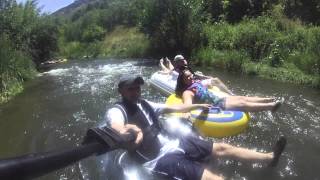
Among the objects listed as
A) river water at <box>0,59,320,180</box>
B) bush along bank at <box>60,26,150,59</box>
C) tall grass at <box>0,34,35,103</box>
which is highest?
tall grass at <box>0,34,35,103</box>

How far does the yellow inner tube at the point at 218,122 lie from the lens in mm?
6301

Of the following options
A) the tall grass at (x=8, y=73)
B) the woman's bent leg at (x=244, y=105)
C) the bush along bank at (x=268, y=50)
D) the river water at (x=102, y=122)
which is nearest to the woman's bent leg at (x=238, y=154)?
the river water at (x=102, y=122)

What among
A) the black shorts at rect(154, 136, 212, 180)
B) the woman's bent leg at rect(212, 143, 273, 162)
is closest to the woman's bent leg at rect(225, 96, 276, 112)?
the woman's bent leg at rect(212, 143, 273, 162)

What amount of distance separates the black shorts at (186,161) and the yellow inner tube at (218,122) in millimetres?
1802

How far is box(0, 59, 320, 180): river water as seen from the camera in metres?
5.67

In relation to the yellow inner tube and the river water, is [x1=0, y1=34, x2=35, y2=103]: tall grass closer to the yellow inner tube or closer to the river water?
the river water

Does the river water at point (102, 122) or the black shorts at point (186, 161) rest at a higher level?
the black shorts at point (186, 161)

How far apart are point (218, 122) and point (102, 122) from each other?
203 cm

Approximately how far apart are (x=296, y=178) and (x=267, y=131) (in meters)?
2.11

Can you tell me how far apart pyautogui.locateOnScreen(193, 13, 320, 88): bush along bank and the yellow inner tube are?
556 centimetres

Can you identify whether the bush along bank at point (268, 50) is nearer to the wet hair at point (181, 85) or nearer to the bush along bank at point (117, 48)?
the wet hair at point (181, 85)

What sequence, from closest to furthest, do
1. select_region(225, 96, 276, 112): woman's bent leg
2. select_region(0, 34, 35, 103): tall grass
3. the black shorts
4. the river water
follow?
the black shorts
the river water
select_region(225, 96, 276, 112): woman's bent leg
select_region(0, 34, 35, 103): tall grass

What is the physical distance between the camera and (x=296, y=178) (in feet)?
18.3

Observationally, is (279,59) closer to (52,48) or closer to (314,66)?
(314,66)
